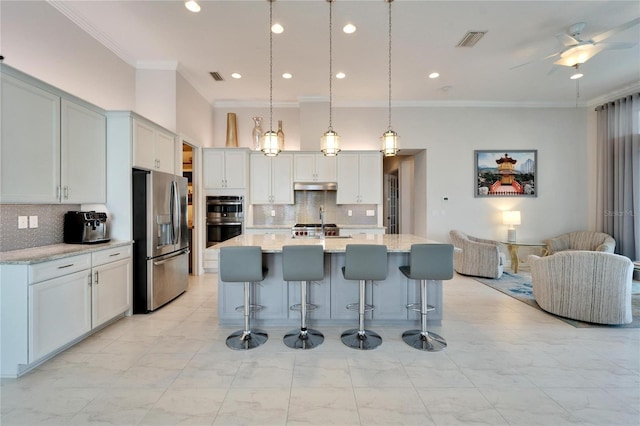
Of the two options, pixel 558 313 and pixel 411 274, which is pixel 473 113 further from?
pixel 411 274

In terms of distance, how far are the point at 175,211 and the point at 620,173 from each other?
7.69m

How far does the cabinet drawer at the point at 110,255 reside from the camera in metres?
2.83

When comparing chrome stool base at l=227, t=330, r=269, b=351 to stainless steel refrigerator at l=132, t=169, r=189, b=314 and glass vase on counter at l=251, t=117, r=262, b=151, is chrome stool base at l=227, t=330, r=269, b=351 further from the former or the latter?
glass vase on counter at l=251, t=117, r=262, b=151

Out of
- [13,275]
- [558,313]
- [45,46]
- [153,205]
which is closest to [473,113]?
[558,313]

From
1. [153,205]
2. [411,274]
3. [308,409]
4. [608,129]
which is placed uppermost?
[608,129]

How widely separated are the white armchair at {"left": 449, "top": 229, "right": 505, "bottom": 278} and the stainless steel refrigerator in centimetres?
452

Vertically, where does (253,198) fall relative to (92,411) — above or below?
above

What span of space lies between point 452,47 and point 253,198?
164 inches

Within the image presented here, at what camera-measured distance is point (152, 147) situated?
12.4 feet

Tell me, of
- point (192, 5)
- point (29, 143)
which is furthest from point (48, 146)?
point (192, 5)

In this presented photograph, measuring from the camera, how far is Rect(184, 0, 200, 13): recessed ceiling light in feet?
9.78

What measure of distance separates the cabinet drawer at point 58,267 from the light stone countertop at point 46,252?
0.05 meters

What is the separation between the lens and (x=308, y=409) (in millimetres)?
1858

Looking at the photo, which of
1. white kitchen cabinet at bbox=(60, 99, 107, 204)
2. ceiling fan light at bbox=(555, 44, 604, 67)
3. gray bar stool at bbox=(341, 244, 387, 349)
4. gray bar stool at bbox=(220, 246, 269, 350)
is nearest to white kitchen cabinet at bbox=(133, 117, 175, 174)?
white kitchen cabinet at bbox=(60, 99, 107, 204)
